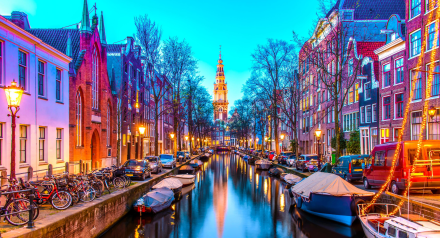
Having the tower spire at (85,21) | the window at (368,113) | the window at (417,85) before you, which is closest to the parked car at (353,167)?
the window at (417,85)

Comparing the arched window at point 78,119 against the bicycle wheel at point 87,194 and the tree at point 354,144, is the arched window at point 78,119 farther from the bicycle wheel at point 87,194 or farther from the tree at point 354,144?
the tree at point 354,144

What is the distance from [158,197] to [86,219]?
263 inches

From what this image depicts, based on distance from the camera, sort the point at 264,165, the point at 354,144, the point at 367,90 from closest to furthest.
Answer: the point at 367,90
the point at 354,144
the point at 264,165

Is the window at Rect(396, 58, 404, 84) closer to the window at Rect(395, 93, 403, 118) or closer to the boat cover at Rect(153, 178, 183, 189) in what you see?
the window at Rect(395, 93, 403, 118)

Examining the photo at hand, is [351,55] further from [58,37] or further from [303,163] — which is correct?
A: [58,37]

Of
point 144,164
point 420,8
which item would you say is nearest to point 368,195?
point 144,164

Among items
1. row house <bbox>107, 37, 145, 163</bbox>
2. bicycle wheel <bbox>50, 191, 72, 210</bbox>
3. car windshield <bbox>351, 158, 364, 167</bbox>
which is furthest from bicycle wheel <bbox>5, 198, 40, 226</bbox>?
row house <bbox>107, 37, 145, 163</bbox>

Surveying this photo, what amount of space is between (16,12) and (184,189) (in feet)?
60.1

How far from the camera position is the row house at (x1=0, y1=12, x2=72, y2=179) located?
59.1ft

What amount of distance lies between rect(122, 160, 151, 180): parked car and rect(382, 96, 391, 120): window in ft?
73.7

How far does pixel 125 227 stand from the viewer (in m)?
16.4

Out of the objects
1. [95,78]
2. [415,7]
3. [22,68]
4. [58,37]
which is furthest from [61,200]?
[415,7]

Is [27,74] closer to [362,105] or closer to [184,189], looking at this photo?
[184,189]

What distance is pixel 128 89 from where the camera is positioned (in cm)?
4288
